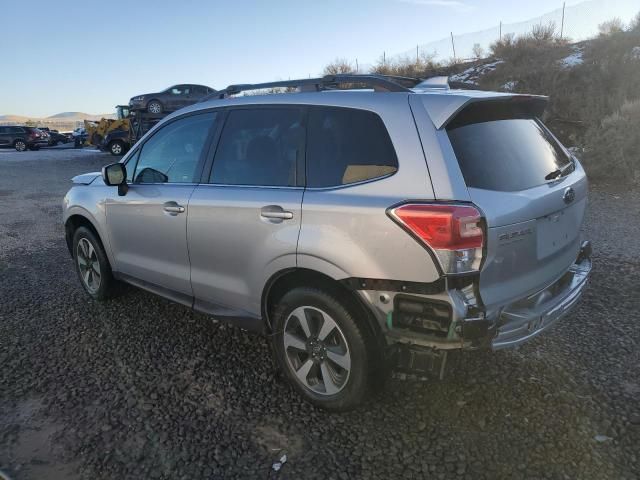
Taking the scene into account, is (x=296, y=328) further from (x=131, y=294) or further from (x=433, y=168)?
(x=131, y=294)

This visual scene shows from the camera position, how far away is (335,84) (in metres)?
3.21

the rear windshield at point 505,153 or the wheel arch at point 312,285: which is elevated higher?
the rear windshield at point 505,153

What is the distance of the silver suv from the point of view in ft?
7.79

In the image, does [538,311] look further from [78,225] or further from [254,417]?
[78,225]

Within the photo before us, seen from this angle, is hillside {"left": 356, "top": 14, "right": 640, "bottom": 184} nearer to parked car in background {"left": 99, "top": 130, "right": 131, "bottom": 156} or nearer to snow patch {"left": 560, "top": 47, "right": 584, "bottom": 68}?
snow patch {"left": 560, "top": 47, "right": 584, "bottom": 68}

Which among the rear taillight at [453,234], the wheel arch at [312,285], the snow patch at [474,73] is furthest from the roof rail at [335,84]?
the snow patch at [474,73]

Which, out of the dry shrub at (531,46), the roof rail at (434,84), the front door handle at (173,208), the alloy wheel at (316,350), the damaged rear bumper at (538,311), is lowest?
the alloy wheel at (316,350)

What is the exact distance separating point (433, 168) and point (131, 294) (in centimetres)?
348

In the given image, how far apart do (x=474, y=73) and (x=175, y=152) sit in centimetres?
1803

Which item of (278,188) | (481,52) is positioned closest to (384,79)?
(278,188)

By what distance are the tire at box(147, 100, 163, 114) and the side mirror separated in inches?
828

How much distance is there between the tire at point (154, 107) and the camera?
76.9 feet

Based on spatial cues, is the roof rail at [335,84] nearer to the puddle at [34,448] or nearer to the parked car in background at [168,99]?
the puddle at [34,448]

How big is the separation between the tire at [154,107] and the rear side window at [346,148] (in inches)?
886
